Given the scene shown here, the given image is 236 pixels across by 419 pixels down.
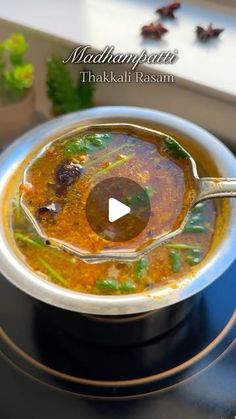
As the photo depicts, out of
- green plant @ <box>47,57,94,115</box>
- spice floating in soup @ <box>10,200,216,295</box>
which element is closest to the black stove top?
spice floating in soup @ <box>10,200,216,295</box>

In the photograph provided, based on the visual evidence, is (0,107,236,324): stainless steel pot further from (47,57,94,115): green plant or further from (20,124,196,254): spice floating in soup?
(47,57,94,115): green plant

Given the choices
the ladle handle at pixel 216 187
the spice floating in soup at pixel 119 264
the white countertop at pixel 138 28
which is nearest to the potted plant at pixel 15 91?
Result: the white countertop at pixel 138 28

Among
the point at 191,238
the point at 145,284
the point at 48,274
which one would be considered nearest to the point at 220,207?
the point at 191,238

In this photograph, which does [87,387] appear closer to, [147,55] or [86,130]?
[86,130]

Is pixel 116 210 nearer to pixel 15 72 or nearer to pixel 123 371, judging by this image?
pixel 123 371

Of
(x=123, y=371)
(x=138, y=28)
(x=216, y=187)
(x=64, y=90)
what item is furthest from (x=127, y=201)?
(x=138, y=28)
